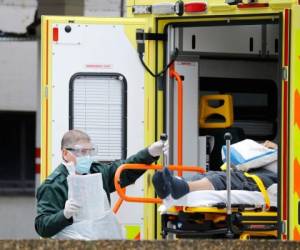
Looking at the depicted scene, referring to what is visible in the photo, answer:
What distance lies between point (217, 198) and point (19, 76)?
8.46 m

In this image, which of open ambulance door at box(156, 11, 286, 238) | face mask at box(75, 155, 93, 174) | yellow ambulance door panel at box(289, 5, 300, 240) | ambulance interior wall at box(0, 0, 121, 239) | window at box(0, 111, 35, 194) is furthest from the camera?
window at box(0, 111, 35, 194)

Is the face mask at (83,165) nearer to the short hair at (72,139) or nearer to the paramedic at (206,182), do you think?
the short hair at (72,139)

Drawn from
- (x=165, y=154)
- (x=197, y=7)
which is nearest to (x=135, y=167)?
(x=165, y=154)

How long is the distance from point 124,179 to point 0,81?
27.6ft

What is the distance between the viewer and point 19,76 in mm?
15336

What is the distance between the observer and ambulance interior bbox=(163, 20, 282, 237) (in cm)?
781

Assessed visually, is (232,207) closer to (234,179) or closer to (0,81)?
(234,179)

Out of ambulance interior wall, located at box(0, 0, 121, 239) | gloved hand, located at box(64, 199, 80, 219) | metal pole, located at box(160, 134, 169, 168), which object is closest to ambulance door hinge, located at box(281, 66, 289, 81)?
metal pole, located at box(160, 134, 169, 168)

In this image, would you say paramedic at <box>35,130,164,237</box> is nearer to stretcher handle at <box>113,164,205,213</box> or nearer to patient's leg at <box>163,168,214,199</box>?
stretcher handle at <box>113,164,205,213</box>

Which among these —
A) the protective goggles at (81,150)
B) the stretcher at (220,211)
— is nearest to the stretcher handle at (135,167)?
the stretcher at (220,211)

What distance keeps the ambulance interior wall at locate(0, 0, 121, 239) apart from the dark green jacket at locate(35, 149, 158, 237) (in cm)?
794

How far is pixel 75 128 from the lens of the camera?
25.5 feet

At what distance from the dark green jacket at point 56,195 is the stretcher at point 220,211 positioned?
0.25ft

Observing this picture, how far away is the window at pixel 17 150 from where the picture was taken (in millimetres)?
15680
